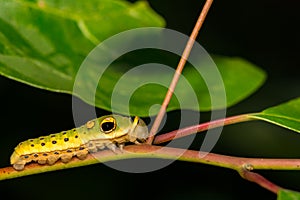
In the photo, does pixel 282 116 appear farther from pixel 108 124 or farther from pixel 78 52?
pixel 78 52

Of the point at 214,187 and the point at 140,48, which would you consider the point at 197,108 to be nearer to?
the point at 140,48

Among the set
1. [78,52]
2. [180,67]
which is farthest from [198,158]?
[78,52]

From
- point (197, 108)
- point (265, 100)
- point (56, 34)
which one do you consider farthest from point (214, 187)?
point (56, 34)

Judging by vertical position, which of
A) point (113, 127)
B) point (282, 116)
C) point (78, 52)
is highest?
point (78, 52)

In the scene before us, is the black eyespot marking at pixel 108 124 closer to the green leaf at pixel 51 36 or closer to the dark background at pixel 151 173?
the green leaf at pixel 51 36

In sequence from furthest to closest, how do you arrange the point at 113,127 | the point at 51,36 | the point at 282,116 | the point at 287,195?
the point at 51,36 < the point at 113,127 < the point at 282,116 < the point at 287,195

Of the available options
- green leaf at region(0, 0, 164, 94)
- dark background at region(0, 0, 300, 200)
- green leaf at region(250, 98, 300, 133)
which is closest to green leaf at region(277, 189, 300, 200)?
green leaf at region(250, 98, 300, 133)

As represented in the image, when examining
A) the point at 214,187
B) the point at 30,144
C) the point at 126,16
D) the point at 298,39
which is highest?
the point at 298,39
